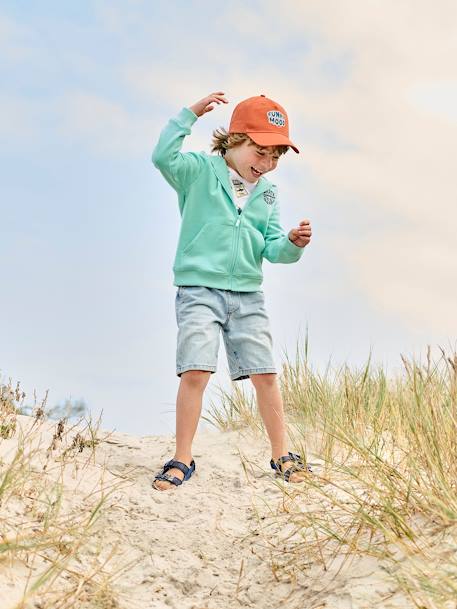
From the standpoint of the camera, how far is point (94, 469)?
4.18m

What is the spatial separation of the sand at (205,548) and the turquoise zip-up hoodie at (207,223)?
1.05m

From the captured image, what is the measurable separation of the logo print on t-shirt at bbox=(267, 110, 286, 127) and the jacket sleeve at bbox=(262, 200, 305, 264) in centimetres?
48

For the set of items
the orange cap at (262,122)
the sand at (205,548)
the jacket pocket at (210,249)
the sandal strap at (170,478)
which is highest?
the orange cap at (262,122)

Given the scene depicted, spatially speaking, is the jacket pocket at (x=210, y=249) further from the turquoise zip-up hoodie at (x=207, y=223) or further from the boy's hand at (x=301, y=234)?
the boy's hand at (x=301, y=234)

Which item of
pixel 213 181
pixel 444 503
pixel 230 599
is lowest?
pixel 230 599

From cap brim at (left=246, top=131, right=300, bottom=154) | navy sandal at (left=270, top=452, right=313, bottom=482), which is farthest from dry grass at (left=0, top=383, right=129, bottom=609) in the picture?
cap brim at (left=246, top=131, right=300, bottom=154)

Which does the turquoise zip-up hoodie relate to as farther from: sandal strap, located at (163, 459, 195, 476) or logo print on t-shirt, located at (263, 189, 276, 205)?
sandal strap, located at (163, 459, 195, 476)

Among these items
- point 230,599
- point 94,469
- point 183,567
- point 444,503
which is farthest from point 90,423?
point 444,503

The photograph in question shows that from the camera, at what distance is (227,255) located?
4.34 metres

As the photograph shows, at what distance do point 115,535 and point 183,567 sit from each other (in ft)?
1.22

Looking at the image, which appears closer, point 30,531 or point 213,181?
point 30,531

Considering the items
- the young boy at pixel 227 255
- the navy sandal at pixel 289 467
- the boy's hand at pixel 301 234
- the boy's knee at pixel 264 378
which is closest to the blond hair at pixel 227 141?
the young boy at pixel 227 255

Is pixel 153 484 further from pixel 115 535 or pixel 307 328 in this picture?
pixel 307 328

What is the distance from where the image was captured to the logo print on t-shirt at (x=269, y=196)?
459cm
